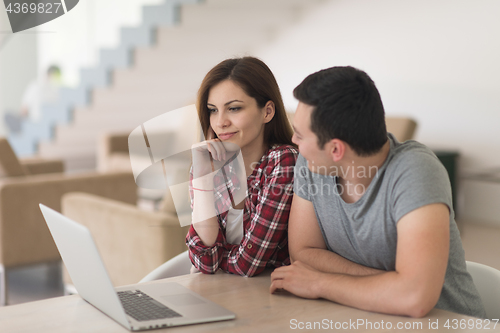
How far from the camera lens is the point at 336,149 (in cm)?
114

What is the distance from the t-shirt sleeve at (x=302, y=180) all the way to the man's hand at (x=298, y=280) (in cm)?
17

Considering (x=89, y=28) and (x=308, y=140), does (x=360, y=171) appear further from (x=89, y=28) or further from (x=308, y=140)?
(x=89, y=28)

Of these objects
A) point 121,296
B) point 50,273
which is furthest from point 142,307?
point 50,273

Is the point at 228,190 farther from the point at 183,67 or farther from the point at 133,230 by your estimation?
the point at 183,67

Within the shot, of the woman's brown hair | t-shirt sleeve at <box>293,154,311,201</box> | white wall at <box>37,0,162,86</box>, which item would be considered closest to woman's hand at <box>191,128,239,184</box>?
the woman's brown hair

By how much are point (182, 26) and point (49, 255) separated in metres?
3.19

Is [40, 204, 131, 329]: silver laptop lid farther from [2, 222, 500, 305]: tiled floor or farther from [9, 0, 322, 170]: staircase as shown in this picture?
[9, 0, 322, 170]: staircase

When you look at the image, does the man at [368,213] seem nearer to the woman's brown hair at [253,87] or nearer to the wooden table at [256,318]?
the wooden table at [256,318]

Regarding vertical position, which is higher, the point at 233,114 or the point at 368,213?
the point at 233,114

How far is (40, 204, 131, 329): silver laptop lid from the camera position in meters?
0.95

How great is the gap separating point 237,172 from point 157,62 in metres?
4.79

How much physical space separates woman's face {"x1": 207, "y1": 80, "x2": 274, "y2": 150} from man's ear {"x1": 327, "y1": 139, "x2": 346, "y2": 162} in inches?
14.2

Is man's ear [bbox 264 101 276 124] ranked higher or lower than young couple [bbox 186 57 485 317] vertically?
higher

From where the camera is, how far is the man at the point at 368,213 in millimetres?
1032
